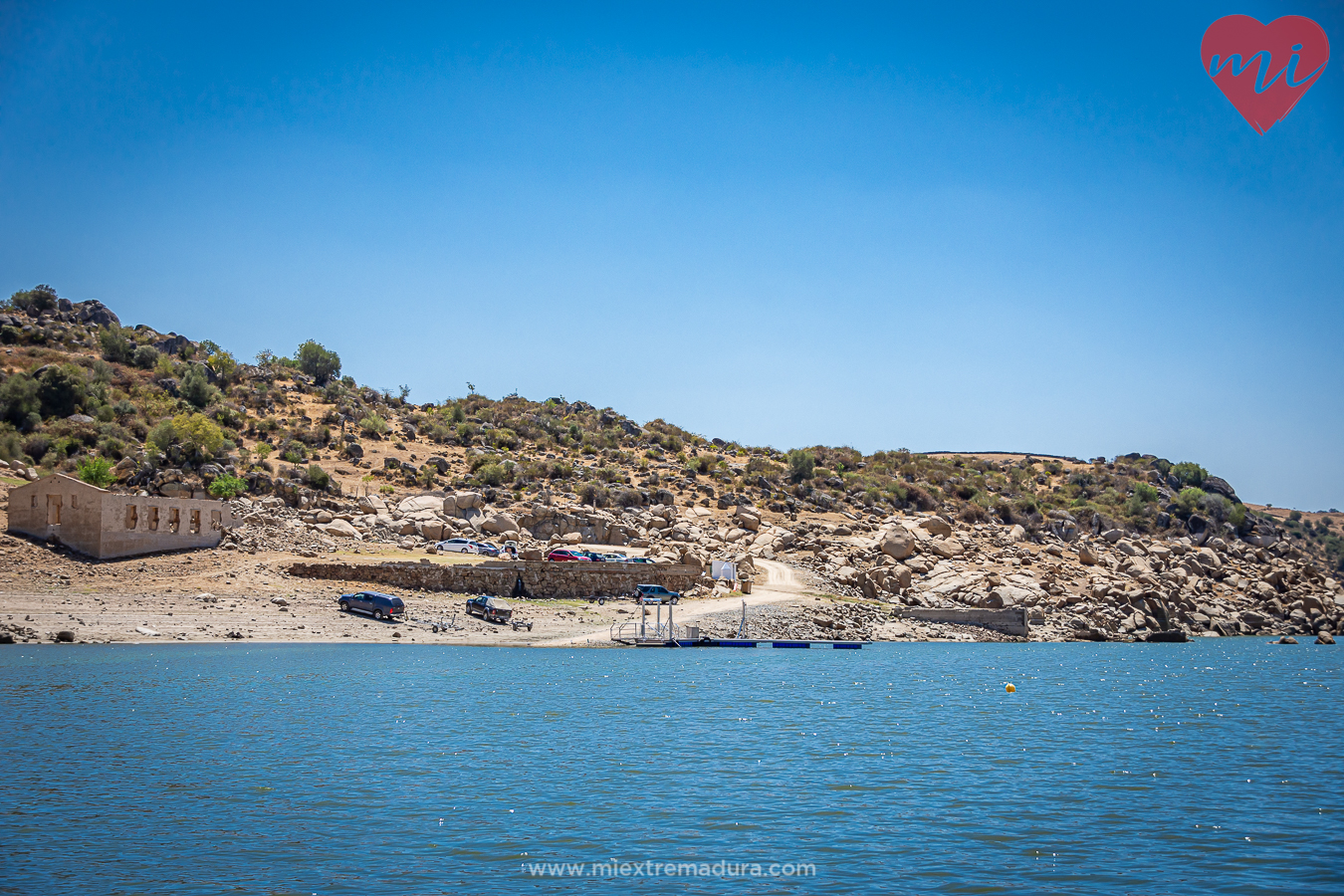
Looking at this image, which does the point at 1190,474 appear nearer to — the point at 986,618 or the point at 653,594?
the point at 986,618

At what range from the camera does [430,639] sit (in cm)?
3828

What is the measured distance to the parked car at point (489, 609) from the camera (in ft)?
134

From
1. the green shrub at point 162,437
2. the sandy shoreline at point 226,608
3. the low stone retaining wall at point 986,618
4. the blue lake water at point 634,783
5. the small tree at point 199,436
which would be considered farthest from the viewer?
the green shrub at point 162,437

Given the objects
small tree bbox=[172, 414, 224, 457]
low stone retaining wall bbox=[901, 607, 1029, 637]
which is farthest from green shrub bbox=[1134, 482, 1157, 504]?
small tree bbox=[172, 414, 224, 457]

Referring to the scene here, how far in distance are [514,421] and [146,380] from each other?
30.2 m

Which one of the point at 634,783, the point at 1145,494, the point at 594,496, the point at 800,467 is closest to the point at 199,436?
the point at 594,496

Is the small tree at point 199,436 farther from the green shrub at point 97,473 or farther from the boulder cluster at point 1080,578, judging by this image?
the boulder cluster at point 1080,578

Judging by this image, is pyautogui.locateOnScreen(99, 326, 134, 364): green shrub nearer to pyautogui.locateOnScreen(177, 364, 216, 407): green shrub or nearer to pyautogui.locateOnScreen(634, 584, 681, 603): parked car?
pyautogui.locateOnScreen(177, 364, 216, 407): green shrub

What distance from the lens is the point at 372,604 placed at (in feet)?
130

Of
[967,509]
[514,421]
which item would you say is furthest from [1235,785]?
[514,421]

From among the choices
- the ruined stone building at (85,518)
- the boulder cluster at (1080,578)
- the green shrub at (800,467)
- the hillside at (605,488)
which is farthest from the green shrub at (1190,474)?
the ruined stone building at (85,518)

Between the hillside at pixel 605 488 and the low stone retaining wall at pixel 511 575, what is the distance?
304cm

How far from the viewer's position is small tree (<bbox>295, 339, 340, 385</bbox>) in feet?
328

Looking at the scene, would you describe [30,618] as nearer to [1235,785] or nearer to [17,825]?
[17,825]
